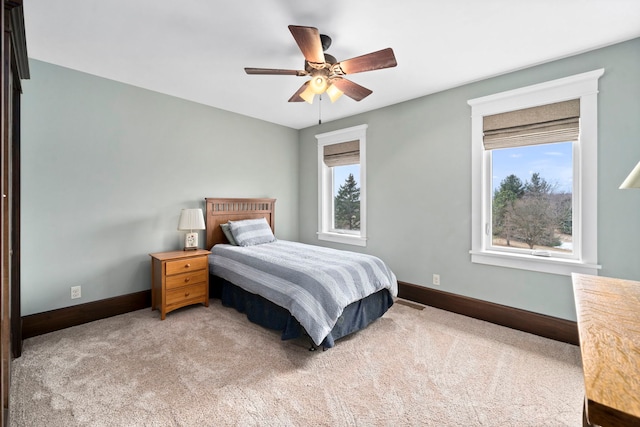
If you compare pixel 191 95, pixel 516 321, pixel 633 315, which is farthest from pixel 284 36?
pixel 516 321

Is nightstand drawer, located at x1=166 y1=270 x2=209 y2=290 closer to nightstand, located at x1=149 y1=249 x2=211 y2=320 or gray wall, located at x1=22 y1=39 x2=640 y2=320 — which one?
nightstand, located at x1=149 y1=249 x2=211 y2=320

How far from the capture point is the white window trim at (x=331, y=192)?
4.16 metres

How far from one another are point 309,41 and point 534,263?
2.81 meters

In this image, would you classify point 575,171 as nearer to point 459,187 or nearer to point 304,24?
point 459,187

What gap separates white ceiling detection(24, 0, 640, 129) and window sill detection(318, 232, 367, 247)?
2124mm

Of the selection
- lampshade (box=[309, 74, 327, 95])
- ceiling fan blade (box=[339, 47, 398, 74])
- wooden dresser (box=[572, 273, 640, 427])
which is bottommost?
wooden dresser (box=[572, 273, 640, 427])

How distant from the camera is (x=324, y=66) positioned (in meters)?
2.23

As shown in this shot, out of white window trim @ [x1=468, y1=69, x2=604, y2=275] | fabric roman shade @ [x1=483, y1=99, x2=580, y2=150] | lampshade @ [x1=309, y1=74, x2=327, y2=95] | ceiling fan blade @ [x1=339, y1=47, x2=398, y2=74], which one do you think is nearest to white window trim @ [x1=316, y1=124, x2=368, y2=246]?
white window trim @ [x1=468, y1=69, x2=604, y2=275]

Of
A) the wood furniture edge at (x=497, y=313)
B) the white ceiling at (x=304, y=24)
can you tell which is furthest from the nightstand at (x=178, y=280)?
the wood furniture edge at (x=497, y=313)

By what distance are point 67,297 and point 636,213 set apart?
→ 5134 millimetres

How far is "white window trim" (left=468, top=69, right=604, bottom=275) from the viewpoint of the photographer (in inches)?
96.8

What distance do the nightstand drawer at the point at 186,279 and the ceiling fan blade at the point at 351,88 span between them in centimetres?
249

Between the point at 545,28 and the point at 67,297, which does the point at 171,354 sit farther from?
the point at 545,28

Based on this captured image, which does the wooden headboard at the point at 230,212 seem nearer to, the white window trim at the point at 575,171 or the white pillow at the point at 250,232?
the white pillow at the point at 250,232
